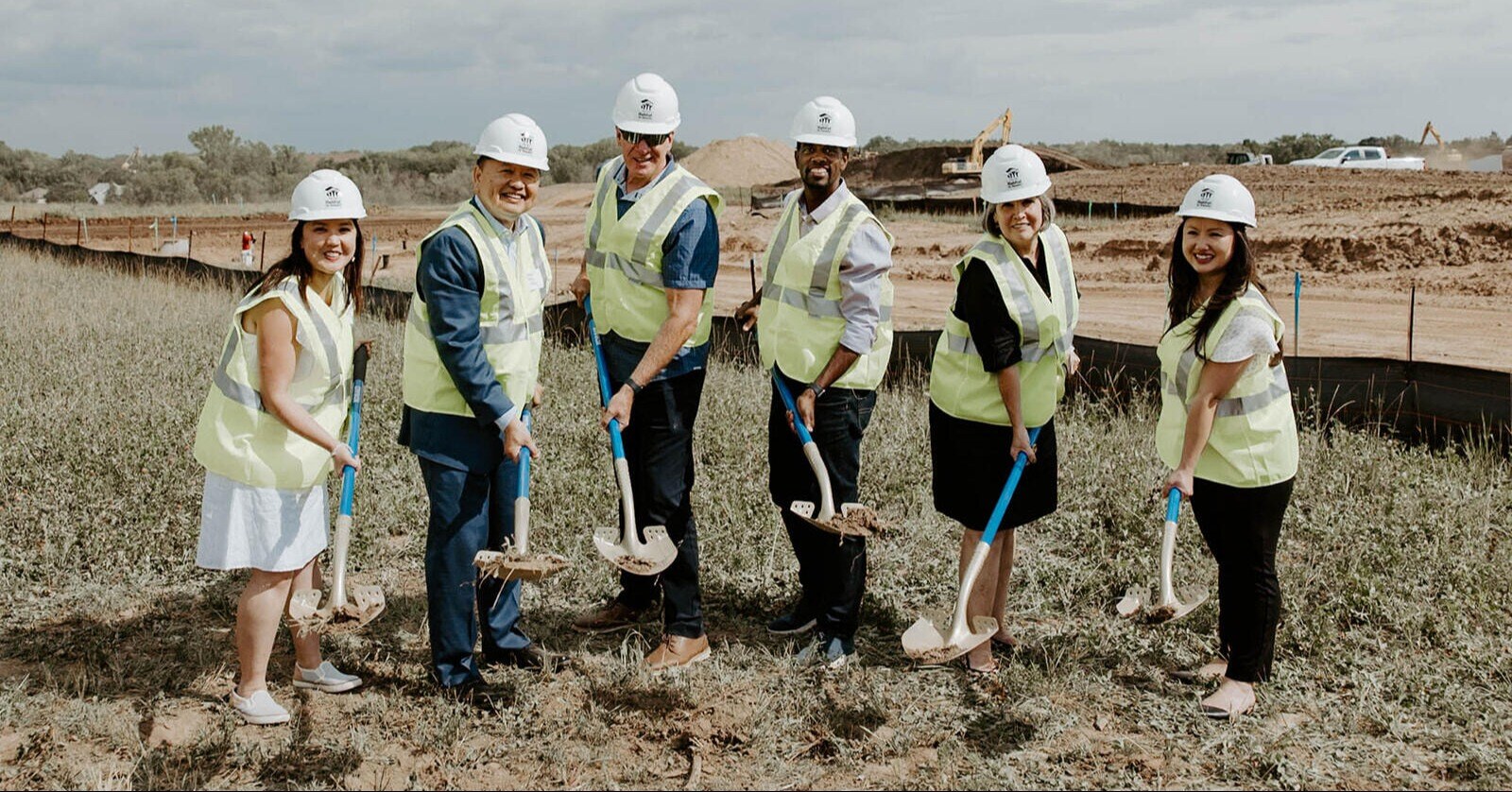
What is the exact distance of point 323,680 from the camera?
13.8 feet

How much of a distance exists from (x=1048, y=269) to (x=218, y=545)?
109 inches

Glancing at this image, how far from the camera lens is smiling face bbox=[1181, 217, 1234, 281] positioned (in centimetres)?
385

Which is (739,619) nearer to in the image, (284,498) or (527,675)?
(527,675)

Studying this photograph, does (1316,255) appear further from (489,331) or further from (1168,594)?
(489,331)

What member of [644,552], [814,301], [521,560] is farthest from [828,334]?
[521,560]

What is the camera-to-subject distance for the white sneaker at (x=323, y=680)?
165 inches

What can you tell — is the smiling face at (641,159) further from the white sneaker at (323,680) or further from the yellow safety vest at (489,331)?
the white sneaker at (323,680)

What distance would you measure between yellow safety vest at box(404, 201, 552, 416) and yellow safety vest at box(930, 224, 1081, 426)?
1.38 metres

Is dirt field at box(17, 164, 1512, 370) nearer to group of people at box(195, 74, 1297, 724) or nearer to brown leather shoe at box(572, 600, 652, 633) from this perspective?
group of people at box(195, 74, 1297, 724)

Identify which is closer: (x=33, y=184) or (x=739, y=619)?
(x=739, y=619)

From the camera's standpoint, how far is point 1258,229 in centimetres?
1827

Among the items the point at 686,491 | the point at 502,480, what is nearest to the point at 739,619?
the point at 686,491

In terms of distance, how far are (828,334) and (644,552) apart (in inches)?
38.4

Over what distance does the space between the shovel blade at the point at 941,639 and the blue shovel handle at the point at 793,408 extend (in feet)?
2.38
